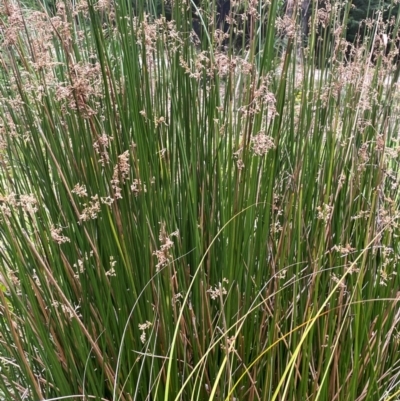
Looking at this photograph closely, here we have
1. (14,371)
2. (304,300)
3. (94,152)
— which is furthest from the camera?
(14,371)

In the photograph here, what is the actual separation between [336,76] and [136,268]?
0.82 metres

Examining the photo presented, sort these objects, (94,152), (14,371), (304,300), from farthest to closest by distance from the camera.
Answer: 1. (14,371)
2. (304,300)
3. (94,152)

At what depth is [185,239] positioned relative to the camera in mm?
1311

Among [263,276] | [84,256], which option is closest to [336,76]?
[263,276]

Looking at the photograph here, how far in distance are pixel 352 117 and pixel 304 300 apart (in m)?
0.54

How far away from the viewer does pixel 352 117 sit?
1480 mm

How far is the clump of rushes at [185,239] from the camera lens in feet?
3.71

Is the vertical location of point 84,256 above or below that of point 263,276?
above

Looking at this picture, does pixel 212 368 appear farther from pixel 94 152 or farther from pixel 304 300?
pixel 94 152

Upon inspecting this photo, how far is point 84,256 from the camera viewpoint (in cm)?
120

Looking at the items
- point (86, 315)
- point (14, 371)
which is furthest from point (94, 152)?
point (14, 371)

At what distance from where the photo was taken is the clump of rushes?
44.5 inches

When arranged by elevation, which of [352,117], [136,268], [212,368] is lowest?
[212,368]

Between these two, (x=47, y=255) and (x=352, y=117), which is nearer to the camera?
(x=47, y=255)
